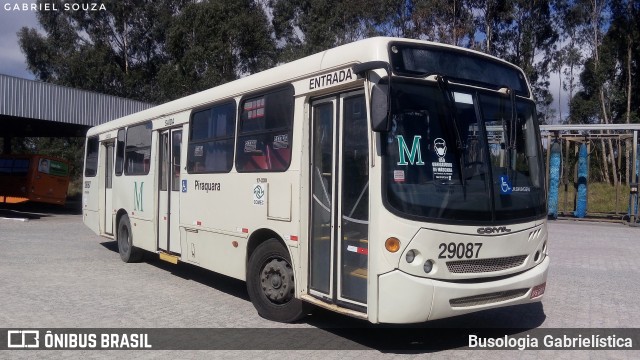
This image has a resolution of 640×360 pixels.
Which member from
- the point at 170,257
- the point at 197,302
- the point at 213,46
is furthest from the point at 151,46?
the point at 197,302

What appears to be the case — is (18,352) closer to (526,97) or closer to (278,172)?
(278,172)

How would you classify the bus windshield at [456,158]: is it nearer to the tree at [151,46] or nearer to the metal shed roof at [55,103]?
the metal shed roof at [55,103]

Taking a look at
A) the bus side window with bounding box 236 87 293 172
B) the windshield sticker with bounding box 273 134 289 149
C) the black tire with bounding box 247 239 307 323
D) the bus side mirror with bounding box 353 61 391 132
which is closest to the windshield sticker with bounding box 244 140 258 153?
the bus side window with bounding box 236 87 293 172

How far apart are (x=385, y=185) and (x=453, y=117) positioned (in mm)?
1060

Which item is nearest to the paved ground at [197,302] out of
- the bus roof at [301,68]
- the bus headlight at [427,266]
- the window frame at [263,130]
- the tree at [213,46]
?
the bus headlight at [427,266]

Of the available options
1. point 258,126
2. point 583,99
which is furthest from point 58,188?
point 583,99

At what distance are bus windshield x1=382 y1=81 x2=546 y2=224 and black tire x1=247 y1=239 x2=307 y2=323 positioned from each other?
1.99 meters

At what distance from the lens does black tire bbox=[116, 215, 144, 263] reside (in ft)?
38.3

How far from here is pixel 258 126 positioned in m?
7.66

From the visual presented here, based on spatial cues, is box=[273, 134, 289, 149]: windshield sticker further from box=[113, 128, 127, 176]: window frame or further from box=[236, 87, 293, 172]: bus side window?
box=[113, 128, 127, 176]: window frame

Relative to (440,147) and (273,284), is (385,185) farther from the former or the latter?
(273,284)

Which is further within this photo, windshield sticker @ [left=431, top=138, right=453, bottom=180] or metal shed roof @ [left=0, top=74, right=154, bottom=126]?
metal shed roof @ [left=0, top=74, right=154, bottom=126]

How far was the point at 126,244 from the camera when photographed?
11.9 metres

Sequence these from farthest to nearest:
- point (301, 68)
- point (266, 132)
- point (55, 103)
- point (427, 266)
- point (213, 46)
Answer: point (213, 46)
point (55, 103)
point (266, 132)
point (301, 68)
point (427, 266)
